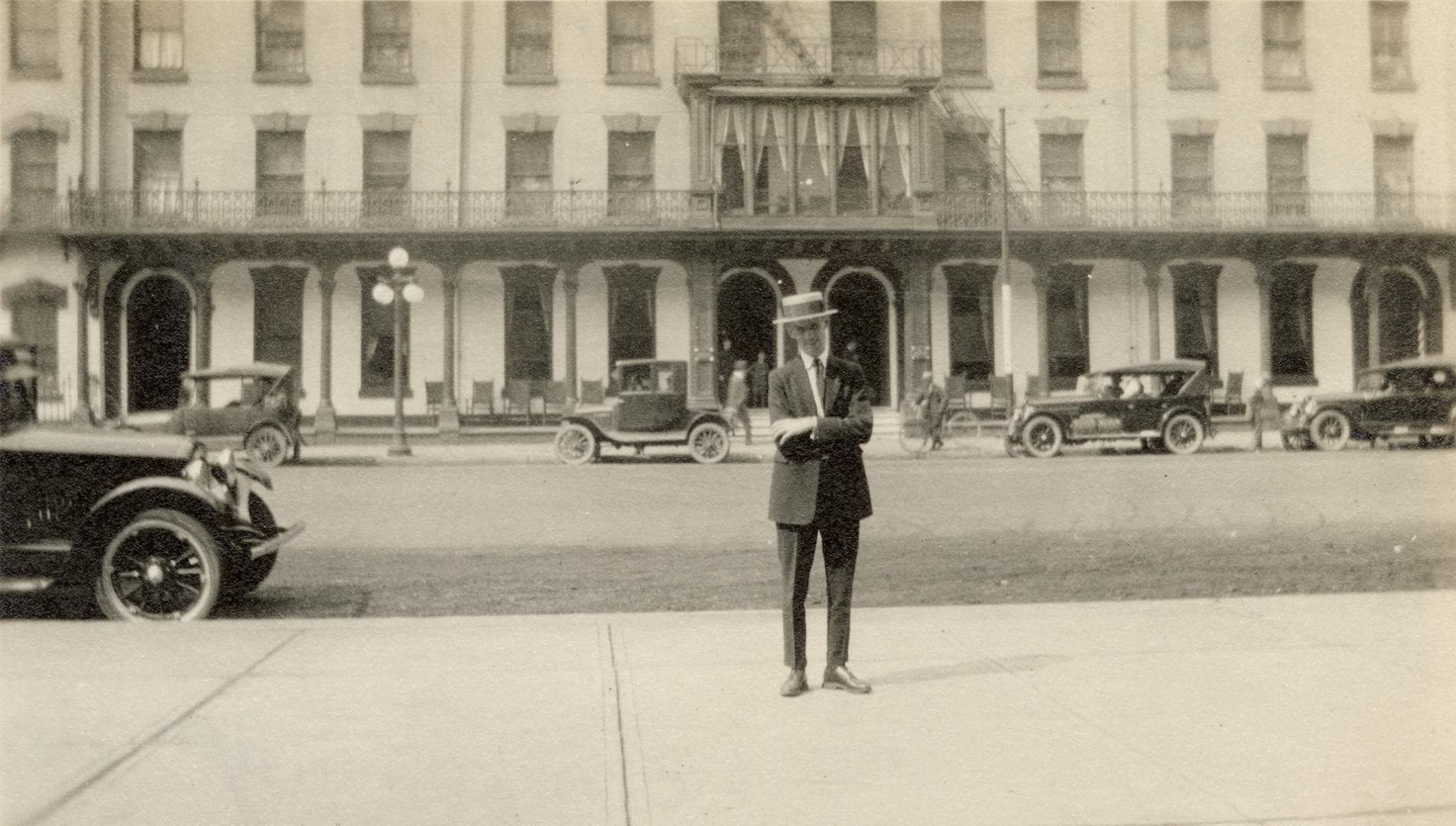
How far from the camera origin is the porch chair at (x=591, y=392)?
2516 centimetres

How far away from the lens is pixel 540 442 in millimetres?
23672

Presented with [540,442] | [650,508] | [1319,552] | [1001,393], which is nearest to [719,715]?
[1319,552]

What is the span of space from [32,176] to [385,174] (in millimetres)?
14564

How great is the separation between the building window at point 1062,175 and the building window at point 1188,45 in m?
4.72

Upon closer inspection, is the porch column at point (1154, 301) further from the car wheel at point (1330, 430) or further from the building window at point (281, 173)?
the building window at point (281, 173)

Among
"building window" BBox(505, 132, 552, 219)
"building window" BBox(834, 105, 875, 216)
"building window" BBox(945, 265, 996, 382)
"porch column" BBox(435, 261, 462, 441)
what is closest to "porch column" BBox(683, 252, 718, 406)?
"building window" BBox(834, 105, 875, 216)

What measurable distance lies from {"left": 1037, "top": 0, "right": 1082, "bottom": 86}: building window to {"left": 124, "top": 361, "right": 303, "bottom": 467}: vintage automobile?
16496mm

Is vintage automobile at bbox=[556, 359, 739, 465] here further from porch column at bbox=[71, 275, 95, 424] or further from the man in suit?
the man in suit

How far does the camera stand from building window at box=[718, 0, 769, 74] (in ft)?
83.5

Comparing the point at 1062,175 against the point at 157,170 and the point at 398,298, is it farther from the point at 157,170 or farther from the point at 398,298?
the point at 157,170

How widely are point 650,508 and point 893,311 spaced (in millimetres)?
14989

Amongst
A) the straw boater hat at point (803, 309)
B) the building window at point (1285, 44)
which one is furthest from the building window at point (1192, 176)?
the straw boater hat at point (803, 309)

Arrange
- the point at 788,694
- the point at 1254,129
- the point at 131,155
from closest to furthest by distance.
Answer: the point at 788,694 < the point at 131,155 < the point at 1254,129

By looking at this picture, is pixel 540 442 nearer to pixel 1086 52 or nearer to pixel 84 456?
pixel 1086 52
